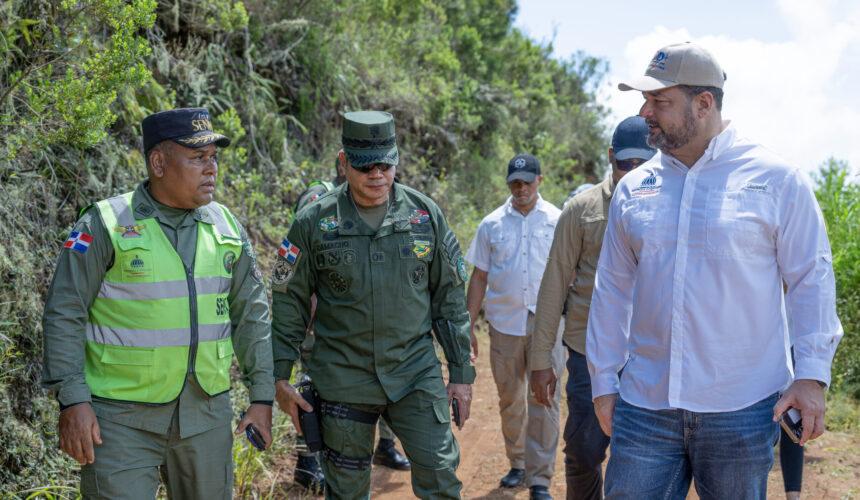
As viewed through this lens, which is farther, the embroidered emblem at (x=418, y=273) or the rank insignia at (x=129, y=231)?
the embroidered emblem at (x=418, y=273)

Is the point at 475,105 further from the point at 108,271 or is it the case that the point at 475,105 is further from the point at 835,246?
the point at 108,271

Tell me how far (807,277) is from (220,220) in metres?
2.63

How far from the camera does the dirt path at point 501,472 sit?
19.6 ft

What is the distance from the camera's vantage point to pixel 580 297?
180 inches

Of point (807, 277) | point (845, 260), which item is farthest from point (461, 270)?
point (845, 260)

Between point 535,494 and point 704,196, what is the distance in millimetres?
3454

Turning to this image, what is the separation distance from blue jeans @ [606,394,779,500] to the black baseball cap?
3610 millimetres

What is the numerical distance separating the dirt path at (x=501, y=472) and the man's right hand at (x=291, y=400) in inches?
69.7

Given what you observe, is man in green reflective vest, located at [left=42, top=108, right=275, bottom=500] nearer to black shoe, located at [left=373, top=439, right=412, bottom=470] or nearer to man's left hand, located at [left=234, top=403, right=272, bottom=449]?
man's left hand, located at [left=234, top=403, right=272, bottom=449]

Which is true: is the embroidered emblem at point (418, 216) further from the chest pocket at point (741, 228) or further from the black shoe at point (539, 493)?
the black shoe at point (539, 493)

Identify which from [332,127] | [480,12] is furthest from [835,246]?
[480,12]

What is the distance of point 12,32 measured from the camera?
4.96 meters

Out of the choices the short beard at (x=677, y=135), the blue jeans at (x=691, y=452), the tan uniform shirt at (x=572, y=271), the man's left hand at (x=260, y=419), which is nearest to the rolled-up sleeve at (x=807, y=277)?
the blue jeans at (x=691, y=452)

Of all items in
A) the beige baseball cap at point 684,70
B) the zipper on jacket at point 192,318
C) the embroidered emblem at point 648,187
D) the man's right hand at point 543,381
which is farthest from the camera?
the man's right hand at point 543,381
